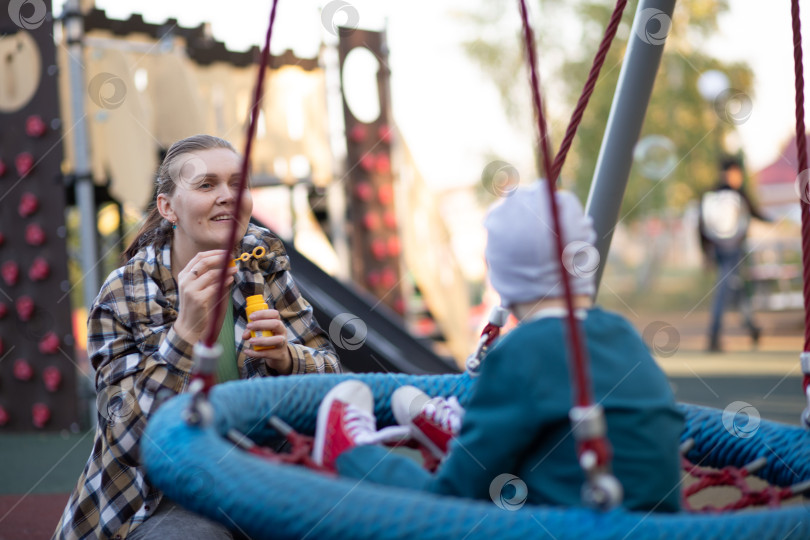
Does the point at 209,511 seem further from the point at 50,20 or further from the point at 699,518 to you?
the point at 50,20

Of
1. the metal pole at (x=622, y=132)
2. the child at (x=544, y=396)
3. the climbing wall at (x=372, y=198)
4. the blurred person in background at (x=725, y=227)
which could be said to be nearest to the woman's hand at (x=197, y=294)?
the child at (x=544, y=396)

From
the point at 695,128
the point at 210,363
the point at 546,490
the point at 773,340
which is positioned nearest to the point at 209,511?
the point at 210,363

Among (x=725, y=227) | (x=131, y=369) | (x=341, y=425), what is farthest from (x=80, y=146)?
(x=725, y=227)

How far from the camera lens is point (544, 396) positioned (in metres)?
0.88

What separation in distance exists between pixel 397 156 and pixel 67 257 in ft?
6.88

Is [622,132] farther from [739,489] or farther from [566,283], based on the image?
[566,283]

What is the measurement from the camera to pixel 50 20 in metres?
3.51

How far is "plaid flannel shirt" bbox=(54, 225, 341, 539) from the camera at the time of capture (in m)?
1.31

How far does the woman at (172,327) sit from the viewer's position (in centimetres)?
130

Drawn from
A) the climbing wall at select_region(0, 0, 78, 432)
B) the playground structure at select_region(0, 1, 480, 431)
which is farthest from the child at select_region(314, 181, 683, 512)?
the climbing wall at select_region(0, 0, 78, 432)

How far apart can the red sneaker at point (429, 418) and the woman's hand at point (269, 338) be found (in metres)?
0.21

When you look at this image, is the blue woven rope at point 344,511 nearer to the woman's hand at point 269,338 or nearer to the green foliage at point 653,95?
the woman's hand at point 269,338

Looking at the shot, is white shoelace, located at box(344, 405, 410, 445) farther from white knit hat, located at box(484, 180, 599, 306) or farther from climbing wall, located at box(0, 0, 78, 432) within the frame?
climbing wall, located at box(0, 0, 78, 432)

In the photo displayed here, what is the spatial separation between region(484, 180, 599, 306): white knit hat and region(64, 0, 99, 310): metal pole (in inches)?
116
